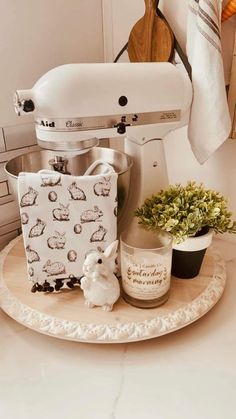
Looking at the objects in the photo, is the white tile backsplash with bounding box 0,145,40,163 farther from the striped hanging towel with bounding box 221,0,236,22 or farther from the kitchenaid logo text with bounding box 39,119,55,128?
the striped hanging towel with bounding box 221,0,236,22

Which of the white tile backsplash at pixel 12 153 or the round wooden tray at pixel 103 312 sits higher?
the white tile backsplash at pixel 12 153

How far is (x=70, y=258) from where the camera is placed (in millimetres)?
633

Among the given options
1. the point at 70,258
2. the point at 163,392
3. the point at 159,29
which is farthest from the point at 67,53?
the point at 163,392

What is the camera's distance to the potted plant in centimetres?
60

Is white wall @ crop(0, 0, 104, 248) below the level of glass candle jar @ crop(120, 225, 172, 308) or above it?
above

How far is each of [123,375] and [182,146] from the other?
1.69 feet

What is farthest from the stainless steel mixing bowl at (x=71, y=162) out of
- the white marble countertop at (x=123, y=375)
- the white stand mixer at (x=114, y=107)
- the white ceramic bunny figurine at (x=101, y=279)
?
the white marble countertop at (x=123, y=375)

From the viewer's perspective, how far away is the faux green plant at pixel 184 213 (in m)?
0.60

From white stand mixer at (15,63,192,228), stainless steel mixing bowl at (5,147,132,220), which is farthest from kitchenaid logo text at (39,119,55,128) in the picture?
stainless steel mixing bowl at (5,147,132,220)

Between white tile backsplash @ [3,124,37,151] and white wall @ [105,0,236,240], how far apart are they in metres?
0.28

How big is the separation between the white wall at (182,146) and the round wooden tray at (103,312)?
0.74 ft

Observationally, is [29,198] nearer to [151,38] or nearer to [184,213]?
[184,213]

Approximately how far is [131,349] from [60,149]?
0.33 metres

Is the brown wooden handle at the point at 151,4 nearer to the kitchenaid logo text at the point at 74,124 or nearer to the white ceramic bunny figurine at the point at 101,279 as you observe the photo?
the kitchenaid logo text at the point at 74,124
